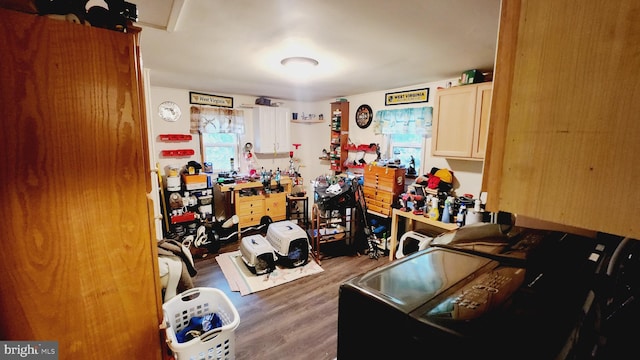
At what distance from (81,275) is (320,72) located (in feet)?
8.65

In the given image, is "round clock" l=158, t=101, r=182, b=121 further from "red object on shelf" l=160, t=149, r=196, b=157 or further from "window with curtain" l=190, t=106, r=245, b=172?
"red object on shelf" l=160, t=149, r=196, b=157

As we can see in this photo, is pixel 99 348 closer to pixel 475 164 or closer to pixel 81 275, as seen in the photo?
pixel 81 275

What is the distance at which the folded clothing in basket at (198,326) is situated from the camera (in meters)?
1.63

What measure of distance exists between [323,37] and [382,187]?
7.65 ft

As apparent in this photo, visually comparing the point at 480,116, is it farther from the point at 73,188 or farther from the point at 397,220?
the point at 73,188

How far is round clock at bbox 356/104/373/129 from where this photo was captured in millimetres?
4359

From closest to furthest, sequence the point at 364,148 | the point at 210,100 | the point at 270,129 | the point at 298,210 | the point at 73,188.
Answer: the point at 73,188 → the point at 364,148 → the point at 210,100 → the point at 270,129 → the point at 298,210

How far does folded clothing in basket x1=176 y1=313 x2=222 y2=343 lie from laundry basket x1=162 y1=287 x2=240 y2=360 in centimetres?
5

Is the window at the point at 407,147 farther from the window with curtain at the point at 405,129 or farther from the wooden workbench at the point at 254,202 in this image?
the wooden workbench at the point at 254,202

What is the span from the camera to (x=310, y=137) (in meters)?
5.68

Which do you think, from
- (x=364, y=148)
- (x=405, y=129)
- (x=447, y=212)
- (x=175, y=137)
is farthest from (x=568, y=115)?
(x=175, y=137)

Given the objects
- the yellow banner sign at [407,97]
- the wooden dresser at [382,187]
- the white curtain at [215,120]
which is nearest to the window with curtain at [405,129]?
the yellow banner sign at [407,97]

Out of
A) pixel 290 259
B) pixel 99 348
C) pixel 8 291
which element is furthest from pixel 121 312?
pixel 290 259

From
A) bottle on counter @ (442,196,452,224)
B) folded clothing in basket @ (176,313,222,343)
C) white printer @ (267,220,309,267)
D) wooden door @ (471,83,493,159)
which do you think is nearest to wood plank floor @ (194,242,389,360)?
white printer @ (267,220,309,267)
